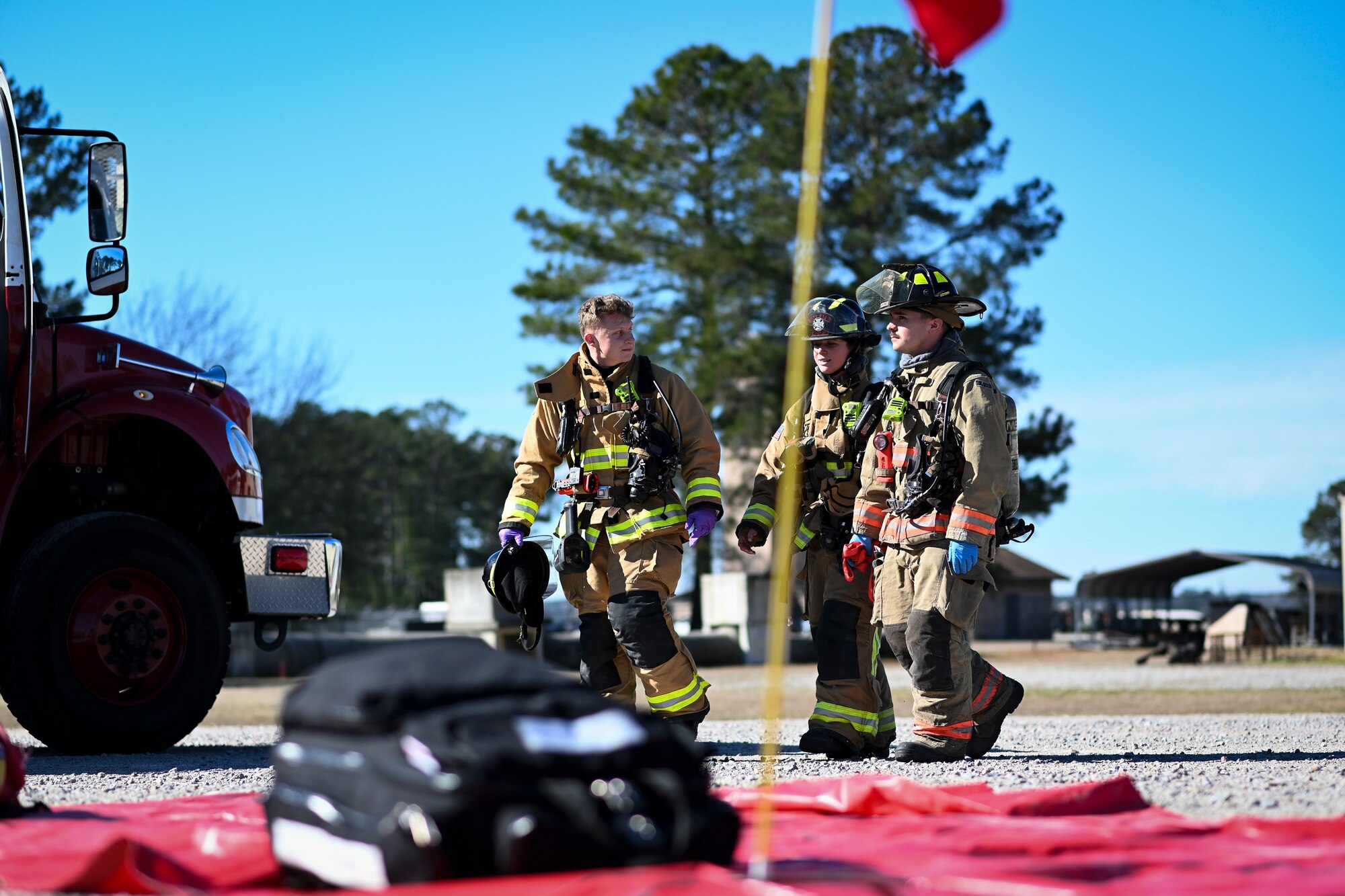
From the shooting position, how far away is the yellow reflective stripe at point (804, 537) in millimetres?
7492

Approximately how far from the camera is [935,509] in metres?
6.82

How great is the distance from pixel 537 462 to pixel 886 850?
3.87 m

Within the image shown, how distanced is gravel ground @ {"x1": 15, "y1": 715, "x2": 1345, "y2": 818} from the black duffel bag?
7.10 ft

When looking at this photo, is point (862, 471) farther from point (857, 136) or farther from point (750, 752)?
point (857, 136)

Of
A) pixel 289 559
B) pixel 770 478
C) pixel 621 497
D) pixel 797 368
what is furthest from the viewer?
pixel 289 559

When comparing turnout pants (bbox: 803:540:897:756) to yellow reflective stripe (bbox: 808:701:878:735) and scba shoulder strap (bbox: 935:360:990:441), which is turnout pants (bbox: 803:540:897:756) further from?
scba shoulder strap (bbox: 935:360:990:441)

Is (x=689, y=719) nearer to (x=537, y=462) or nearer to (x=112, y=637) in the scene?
(x=537, y=462)

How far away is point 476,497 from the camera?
78125 millimetres

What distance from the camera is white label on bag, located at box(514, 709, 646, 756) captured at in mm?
3107

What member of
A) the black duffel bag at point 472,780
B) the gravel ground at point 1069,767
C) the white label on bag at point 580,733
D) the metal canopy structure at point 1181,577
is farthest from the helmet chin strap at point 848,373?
the metal canopy structure at point 1181,577

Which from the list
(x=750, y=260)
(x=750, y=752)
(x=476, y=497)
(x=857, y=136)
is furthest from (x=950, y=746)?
(x=476, y=497)

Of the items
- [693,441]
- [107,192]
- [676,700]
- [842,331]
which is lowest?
[676,700]

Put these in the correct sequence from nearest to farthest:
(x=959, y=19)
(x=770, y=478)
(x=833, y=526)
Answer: (x=959, y=19) → (x=833, y=526) → (x=770, y=478)

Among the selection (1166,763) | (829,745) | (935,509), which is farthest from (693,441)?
(1166,763)
